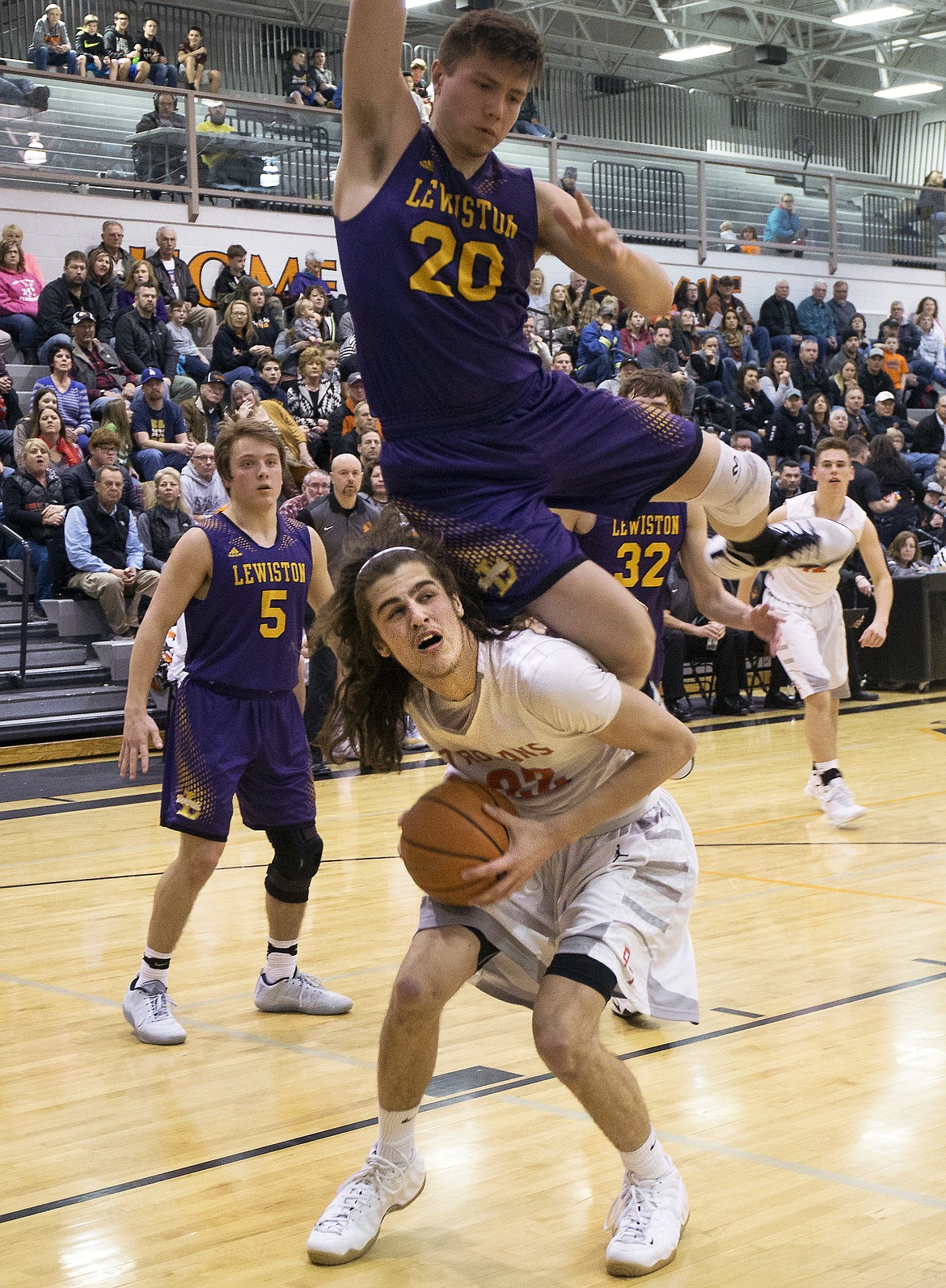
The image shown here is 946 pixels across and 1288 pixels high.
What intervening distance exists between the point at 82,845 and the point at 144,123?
9172 mm

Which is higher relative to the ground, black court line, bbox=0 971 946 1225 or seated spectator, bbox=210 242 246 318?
seated spectator, bbox=210 242 246 318

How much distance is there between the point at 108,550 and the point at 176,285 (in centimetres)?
391

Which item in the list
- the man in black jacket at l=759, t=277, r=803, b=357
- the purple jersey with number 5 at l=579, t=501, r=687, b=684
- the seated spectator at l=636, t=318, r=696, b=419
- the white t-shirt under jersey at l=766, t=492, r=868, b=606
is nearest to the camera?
the purple jersey with number 5 at l=579, t=501, r=687, b=684

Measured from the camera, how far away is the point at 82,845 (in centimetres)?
761

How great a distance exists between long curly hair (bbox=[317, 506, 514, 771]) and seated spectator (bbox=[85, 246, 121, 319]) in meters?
10.1

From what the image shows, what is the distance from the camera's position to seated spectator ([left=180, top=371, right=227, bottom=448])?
11570mm

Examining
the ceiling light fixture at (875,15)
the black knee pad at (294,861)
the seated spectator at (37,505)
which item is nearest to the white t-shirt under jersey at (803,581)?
the black knee pad at (294,861)

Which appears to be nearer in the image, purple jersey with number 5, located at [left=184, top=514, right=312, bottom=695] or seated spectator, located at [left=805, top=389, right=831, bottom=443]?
purple jersey with number 5, located at [left=184, top=514, right=312, bottom=695]

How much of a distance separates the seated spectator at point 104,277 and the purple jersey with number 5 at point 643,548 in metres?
8.51

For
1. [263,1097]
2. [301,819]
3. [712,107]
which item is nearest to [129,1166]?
[263,1097]

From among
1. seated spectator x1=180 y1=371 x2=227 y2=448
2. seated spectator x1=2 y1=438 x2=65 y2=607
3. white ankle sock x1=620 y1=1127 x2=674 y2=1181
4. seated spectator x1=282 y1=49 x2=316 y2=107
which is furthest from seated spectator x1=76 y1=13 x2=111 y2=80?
white ankle sock x1=620 y1=1127 x2=674 y2=1181

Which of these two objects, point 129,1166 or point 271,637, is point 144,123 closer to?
point 271,637

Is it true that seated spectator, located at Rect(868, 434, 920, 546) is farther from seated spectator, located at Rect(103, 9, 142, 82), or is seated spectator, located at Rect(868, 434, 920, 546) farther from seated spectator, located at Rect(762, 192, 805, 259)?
seated spectator, located at Rect(103, 9, 142, 82)

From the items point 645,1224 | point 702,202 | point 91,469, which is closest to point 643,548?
point 645,1224
